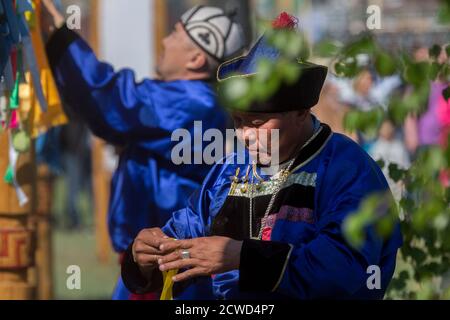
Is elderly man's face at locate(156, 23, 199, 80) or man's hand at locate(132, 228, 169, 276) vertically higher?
elderly man's face at locate(156, 23, 199, 80)

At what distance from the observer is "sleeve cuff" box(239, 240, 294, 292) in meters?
3.29

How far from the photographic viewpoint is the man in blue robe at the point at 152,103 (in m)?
5.00

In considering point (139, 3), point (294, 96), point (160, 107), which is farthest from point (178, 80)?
point (139, 3)

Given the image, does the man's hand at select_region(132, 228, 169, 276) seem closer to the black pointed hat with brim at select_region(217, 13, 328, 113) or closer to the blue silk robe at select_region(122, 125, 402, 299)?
A: the blue silk robe at select_region(122, 125, 402, 299)

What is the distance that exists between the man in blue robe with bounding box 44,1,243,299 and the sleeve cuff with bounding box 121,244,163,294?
1.27 meters

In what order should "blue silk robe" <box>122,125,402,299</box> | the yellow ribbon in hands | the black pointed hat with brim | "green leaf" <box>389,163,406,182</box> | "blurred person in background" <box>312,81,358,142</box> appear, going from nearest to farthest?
"blue silk robe" <box>122,125,402,299</box> → the black pointed hat with brim → the yellow ribbon in hands → "green leaf" <box>389,163,406,182</box> → "blurred person in background" <box>312,81,358,142</box>

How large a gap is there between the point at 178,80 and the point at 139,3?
3.52 m

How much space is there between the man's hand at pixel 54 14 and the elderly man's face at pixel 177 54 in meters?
0.48

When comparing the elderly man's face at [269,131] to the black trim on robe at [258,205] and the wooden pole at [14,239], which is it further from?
the wooden pole at [14,239]

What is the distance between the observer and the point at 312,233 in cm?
337

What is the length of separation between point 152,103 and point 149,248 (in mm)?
1610

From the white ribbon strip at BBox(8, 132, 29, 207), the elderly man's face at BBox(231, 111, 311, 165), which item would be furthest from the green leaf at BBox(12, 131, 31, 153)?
the elderly man's face at BBox(231, 111, 311, 165)

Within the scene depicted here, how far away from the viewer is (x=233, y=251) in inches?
130

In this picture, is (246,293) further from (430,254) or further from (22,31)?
(22,31)
